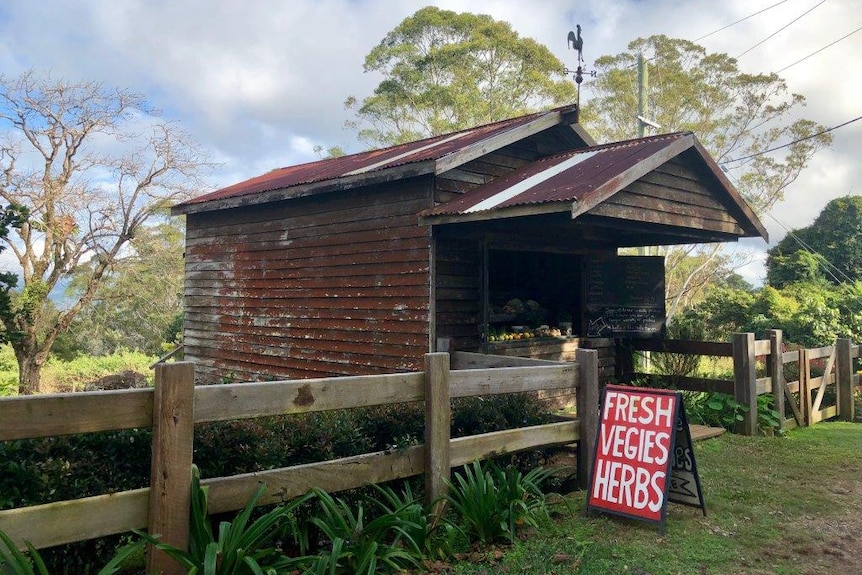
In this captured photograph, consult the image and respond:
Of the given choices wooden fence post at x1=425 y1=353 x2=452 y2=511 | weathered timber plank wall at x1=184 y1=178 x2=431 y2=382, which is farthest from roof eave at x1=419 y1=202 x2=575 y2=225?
wooden fence post at x1=425 y1=353 x2=452 y2=511

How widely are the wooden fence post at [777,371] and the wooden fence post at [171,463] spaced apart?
751 centimetres

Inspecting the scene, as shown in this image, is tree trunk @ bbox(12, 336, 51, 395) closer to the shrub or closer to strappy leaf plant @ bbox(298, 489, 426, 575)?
the shrub

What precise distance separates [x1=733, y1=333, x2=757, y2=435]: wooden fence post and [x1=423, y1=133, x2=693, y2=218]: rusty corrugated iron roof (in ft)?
8.41

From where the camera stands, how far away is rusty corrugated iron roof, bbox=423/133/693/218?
23.4 ft

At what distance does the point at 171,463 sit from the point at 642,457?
324cm

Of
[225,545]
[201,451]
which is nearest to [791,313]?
[201,451]

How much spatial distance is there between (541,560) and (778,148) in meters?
28.9

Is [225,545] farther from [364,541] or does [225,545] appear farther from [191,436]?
[364,541]

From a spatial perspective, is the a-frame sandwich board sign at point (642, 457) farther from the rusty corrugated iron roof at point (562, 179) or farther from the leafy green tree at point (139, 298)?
the leafy green tree at point (139, 298)

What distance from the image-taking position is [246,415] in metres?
3.54

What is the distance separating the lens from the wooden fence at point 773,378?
8094mm

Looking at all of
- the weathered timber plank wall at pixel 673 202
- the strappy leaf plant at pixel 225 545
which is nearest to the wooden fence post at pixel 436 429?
the strappy leaf plant at pixel 225 545

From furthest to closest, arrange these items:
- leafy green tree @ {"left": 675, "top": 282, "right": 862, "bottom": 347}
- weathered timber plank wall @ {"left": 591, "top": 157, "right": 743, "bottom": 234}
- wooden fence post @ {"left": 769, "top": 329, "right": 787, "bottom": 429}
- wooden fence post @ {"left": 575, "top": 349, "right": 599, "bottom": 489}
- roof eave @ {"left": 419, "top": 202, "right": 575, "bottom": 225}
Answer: leafy green tree @ {"left": 675, "top": 282, "right": 862, "bottom": 347} → wooden fence post @ {"left": 769, "top": 329, "right": 787, "bottom": 429} → weathered timber plank wall @ {"left": 591, "top": 157, "right": 743, "bottom": 234} → roof eave @ {"left": 419, "top": 202, "right": 575, "bottom": 225} → wooden fence post @ {"left": 575, "top": 349, "right": 599, "bottom": 489}

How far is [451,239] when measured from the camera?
8617mm
